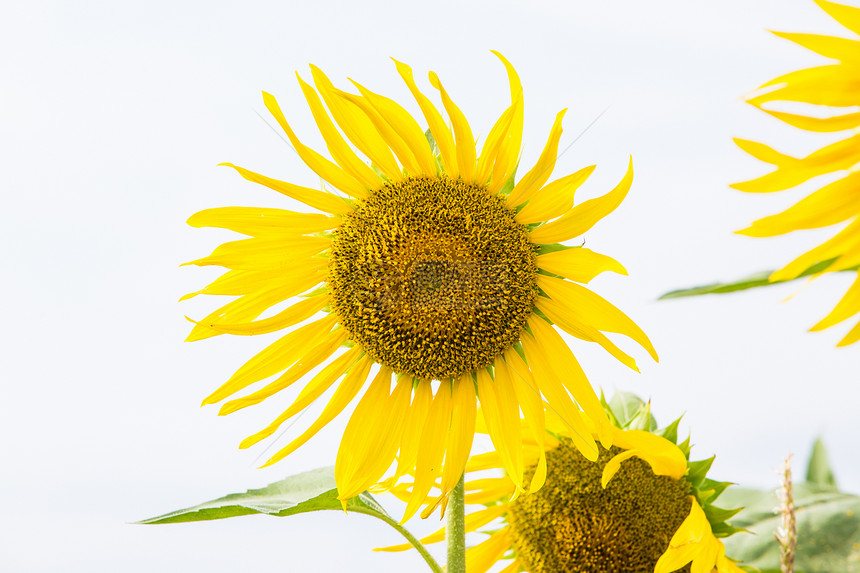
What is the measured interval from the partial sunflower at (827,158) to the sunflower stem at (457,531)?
1.50ft

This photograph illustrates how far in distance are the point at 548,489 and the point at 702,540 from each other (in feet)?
0.68

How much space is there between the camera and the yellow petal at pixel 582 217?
3.25ft

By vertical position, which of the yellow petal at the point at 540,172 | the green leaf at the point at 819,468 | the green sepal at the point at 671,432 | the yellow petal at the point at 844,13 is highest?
the yellow petal at the point at 844,13

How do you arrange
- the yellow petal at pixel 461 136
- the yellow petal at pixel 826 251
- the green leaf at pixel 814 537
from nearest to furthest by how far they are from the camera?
1. the yellow petal at pixel 826 251
2. the yellow petal at pixel 461 136
3. the green leaf at pixel 814 537

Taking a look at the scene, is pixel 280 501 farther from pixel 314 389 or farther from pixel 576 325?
pixel 576 325

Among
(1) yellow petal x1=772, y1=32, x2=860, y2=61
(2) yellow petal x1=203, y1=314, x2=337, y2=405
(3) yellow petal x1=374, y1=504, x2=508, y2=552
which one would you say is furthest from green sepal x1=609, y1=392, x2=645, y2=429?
(1) yellow petal x1=772, y1=32, x2=860, y2=61

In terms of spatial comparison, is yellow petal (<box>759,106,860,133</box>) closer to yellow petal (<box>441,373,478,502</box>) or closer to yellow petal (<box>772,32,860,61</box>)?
yellow petal (<box>772,32,860,61</box>)

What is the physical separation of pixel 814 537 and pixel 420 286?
961 mm

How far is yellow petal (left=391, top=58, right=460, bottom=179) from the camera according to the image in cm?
98

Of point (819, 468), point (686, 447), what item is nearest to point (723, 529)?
point (686, 447)

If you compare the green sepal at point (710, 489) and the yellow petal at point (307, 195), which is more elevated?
the yellow petal at point (307, 195)

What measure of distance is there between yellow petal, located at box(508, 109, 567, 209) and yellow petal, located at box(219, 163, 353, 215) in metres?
0.21

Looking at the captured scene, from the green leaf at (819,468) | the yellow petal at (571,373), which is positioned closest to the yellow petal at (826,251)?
the yellow petal at (571,373)

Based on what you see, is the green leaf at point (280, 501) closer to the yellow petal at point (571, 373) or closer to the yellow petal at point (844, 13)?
the yellow petal at point (571, 373)
